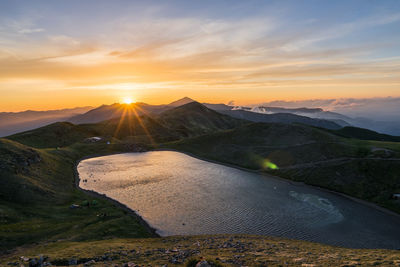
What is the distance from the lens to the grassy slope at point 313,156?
8512cm

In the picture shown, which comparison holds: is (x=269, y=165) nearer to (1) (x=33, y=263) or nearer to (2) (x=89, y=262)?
(2) (x=89, y=262)

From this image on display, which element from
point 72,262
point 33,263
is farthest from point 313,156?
point 33,263

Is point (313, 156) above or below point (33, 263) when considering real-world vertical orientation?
below

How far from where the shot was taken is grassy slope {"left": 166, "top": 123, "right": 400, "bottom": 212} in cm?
8512

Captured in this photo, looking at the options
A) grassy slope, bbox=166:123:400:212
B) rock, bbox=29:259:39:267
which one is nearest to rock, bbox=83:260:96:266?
rock, bbox=29:259:39:267

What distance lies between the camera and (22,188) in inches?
2645

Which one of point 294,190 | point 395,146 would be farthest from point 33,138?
point 395,146

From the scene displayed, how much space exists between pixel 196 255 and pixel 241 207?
126 ft

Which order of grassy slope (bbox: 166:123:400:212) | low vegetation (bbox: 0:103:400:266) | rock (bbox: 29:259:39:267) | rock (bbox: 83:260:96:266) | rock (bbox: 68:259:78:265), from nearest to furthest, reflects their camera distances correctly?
rock (bbox: 29:259:39:267)
rock (bbox: 83:260:96:266)
rock (bbox: 68:259:78:265)
low vegetation (bbox: 0:103:400:266)
grassy slope (bbox: 166:123:400:212)

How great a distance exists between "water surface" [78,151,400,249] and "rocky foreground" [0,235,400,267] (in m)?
12.6

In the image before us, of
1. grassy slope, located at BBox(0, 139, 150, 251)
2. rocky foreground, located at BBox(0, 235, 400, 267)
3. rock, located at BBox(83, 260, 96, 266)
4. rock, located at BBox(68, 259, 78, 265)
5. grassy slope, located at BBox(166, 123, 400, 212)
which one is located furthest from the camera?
grassy slope, located at BBox(166, 123, 400, 212)

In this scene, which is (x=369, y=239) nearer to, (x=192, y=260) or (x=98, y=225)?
Answer: (x=192, y=260)

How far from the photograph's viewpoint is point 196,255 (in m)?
33.2

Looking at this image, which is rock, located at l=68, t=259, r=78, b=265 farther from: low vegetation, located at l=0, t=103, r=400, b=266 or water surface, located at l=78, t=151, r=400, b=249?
water surface, located at l=78, t=151, r=400, b=249
